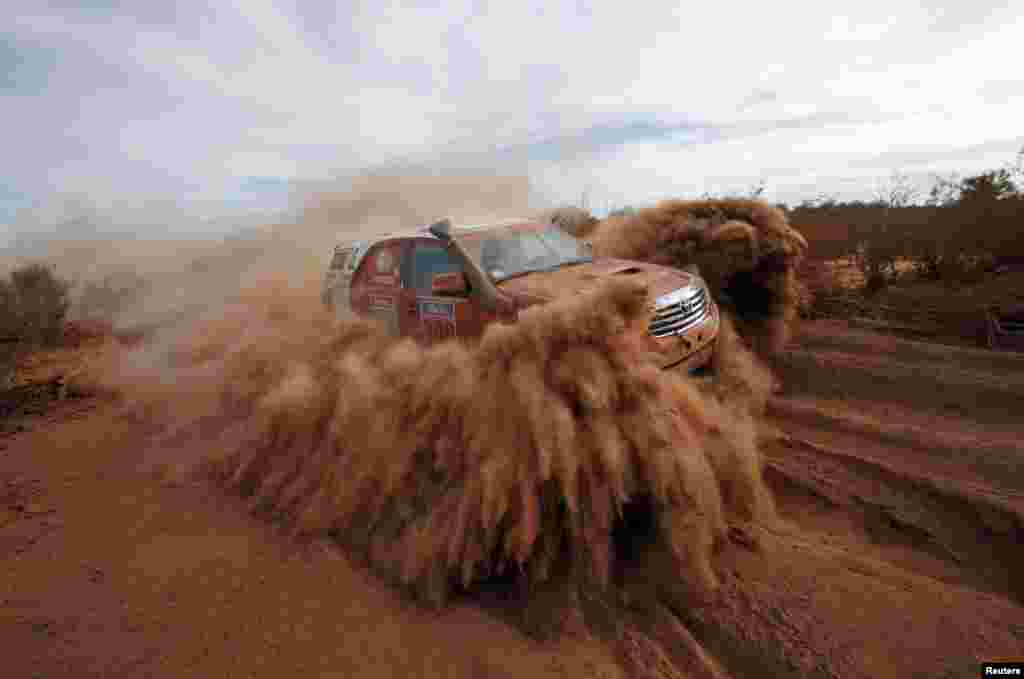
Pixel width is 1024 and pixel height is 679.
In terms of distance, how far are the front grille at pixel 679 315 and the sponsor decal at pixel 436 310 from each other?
179 cm

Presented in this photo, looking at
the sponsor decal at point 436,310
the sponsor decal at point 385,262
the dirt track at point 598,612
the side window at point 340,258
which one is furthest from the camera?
the side window at point 340,258

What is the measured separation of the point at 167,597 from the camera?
327 centimetres

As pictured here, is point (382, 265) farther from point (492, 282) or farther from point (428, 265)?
point (492, 282)

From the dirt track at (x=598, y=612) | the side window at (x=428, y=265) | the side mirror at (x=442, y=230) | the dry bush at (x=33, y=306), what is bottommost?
the dirt track at (x=598, y=612)

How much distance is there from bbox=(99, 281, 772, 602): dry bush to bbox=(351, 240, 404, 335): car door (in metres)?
0.87

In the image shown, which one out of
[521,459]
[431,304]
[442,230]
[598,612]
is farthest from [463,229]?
[598,612]

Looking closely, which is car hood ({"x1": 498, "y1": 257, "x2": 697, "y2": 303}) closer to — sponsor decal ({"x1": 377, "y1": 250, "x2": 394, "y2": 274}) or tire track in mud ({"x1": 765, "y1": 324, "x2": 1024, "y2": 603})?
sponsor decal ({"x1": 377, "y1": 250, "x2": 394, "y2": 274})

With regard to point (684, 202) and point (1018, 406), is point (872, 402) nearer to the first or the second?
point (1018, 406)

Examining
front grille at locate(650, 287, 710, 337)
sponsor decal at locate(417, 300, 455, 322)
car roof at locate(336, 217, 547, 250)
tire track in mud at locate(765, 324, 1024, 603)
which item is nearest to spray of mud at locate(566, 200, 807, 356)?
tire track in mud at locate(765, 324, 1024, 603)

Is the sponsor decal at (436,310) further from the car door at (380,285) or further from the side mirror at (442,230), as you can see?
the side mirror at (442,230)

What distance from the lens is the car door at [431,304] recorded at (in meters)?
4.53

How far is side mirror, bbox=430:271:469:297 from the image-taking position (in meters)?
4.53

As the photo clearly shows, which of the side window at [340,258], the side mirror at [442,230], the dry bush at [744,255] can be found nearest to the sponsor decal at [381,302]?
the side mirror at [442,230]

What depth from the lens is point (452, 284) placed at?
4527mm
